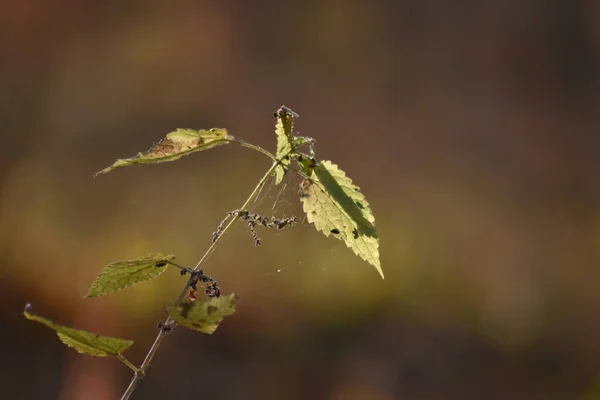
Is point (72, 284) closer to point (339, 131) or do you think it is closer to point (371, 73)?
point (339, 131)

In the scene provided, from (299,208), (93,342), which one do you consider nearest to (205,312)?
(93,342)

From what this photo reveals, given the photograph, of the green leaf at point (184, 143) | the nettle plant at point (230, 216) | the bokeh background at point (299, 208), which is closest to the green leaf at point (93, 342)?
the nettle plant at point (230, 216)

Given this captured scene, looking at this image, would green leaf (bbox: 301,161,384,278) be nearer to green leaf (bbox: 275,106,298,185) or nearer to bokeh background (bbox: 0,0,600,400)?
green leaf (bbox: 275,106,298,185)

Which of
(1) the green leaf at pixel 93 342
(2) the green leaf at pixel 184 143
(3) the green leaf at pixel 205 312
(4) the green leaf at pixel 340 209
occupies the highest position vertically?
(4) the green leaf at pixel 340 209

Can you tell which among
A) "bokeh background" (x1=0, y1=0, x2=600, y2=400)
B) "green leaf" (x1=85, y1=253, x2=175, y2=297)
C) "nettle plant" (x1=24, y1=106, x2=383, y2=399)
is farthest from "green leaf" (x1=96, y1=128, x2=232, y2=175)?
"bokeh background" (x1=0, y1=0, x2=600, y2=400)

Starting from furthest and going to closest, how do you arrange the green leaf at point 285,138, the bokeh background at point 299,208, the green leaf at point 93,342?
the bokeh background at point 299,208
the green leaf at point 285,138
the green leaf at point 93,342

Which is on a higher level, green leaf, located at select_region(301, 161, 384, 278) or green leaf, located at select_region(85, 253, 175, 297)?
green leaf, located at select_region(301, 161, 384, 278)

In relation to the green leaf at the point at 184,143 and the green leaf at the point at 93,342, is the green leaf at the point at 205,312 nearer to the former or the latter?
the green leaf at the point at 93,342

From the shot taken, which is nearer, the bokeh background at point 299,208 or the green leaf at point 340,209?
the green leaf at point 340,209
